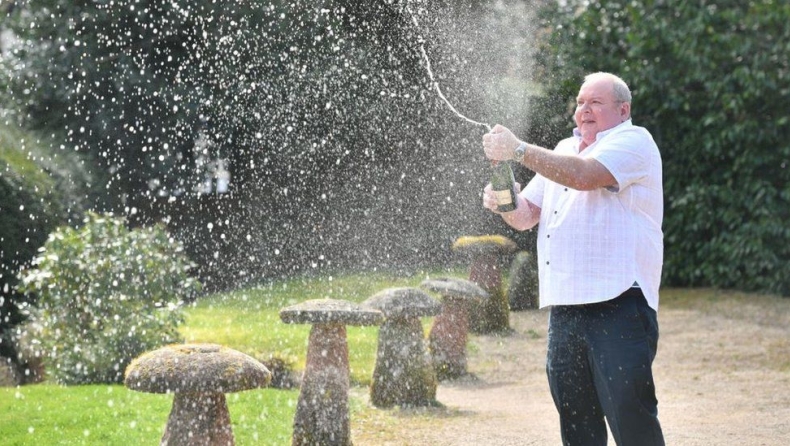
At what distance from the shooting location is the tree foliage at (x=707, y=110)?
1390 centimetres

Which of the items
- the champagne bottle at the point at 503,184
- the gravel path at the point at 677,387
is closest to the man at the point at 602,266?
the champagne bottle at the point at 503,184

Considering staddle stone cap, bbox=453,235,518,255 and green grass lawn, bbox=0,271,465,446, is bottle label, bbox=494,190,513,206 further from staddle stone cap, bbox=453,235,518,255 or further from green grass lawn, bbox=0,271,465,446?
staddle stone cap, bbox=453,235,518,255

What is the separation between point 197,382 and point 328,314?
4.61ft

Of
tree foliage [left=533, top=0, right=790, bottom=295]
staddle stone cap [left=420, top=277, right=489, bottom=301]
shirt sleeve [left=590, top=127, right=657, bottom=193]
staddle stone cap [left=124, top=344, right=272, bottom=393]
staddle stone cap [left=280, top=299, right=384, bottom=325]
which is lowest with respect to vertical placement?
staddle stone cap [left=124, top=344, right=272, bottom=393]

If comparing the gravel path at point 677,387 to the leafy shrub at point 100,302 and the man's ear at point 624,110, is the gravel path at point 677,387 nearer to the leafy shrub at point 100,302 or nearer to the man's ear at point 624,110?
the leafy shrub at point 100,302

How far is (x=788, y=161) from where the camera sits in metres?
13.9

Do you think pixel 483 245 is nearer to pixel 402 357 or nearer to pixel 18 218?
pixel 402 357

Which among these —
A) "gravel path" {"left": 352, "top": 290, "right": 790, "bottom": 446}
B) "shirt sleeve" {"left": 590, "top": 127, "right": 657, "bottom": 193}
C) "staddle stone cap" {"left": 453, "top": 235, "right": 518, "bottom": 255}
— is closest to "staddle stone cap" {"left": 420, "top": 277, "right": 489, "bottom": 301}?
"gravel path" {"left": 352, "top": 290, "right": 790, "bottom": 446}

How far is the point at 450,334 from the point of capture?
987 cm

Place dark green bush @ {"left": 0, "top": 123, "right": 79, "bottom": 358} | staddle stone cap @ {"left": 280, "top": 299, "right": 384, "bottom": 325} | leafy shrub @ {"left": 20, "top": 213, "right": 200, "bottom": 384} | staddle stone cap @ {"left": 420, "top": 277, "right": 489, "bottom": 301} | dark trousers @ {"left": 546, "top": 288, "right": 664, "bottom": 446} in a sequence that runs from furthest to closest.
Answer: dark green bush @ {"left": 0, "top": 123, "right": 79, "bottom": 358} → staddle stone cap @ {"left": 420, "top": 277, "right": 489, "bottom": 301} → leafy shrub @ {"left": 20, "top": 213, "right": 200, "bottom": 384} → staddle stone cap @ {"left": 280, "top": 299, "right": 384, "bottom": 325} → dark trousers @ {"left": 546, "top": 288, "right": 664, "bottom": 446}

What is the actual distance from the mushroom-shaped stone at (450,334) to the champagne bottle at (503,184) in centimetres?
538

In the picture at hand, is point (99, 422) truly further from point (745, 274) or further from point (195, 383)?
point (745, 274)

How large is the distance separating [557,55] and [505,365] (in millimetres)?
6475

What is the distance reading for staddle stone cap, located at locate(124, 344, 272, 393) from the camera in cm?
494
